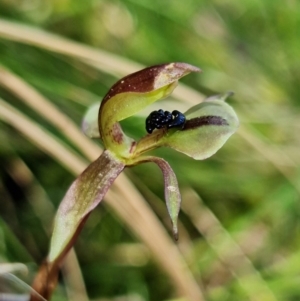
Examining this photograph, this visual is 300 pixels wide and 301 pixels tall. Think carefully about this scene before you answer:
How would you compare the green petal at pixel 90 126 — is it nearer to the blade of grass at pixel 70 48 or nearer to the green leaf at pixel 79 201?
the green leaf at pixel 79 201

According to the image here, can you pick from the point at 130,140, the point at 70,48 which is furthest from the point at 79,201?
the point at 70,48

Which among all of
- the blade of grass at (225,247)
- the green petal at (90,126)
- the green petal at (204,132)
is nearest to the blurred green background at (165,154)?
the blade of grass at (225,247)

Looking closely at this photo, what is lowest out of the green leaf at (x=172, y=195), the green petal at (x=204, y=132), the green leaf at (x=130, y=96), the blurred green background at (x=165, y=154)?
the green leaf at (x=172, y=195)

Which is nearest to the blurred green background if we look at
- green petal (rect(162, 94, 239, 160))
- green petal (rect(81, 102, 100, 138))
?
green petal (rect(81, 102, 100, 138))

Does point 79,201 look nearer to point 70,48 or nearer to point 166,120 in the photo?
point 166,120

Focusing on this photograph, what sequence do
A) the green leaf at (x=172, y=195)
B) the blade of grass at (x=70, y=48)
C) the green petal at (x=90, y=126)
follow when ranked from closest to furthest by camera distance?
the green leaf at (x=172, y=195), the green petal at (x=90, y=126), the blade of grass at (x=70, y=48)

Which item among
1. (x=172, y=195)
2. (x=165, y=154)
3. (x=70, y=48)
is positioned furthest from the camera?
(x=165, y=154)
